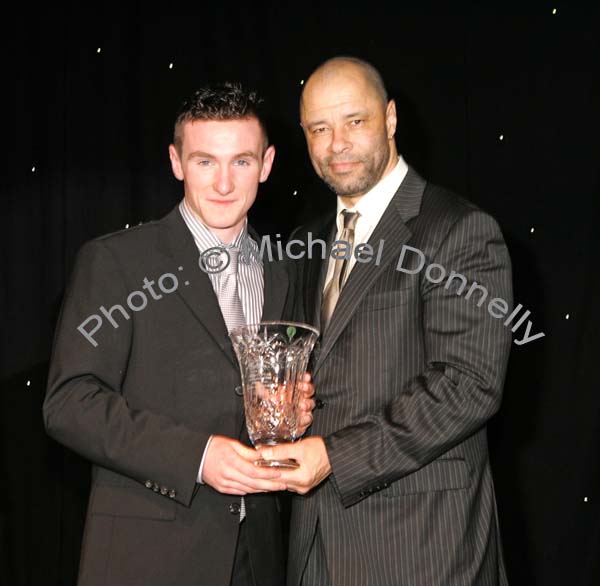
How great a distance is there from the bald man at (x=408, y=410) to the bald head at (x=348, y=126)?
0.15m

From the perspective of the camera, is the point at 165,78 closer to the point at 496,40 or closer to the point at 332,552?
the point at 496,40

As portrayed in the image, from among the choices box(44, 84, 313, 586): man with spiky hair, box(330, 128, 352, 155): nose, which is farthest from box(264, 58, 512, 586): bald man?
box(330, 128, 352, 155): nose

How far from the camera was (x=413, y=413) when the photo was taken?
2068mm

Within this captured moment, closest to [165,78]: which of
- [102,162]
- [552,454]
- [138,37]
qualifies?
[138,37]

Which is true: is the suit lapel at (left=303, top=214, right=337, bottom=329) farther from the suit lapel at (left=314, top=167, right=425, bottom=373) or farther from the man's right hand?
→ the man's right hand

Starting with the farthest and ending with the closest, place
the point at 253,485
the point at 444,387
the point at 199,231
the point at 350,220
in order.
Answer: the point at 350,220, the point at 199,231, the point at 444,387, the point at 253,485

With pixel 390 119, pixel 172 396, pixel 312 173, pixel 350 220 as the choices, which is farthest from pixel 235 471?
pixel 312 173

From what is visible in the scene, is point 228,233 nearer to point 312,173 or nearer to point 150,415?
point 150,415

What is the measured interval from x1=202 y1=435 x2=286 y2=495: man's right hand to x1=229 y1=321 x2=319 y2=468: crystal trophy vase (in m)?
0.04

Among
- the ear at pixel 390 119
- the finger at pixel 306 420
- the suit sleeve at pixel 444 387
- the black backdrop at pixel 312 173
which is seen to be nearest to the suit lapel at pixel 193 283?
the finger at pixel 306 420

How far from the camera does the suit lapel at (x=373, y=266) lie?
7.22 ft

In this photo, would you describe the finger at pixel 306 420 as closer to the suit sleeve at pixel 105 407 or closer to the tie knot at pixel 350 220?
the suit sleeve at pixel 105 407

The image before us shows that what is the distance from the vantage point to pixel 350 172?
2396 millimetres

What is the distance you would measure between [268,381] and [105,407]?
38 cm
